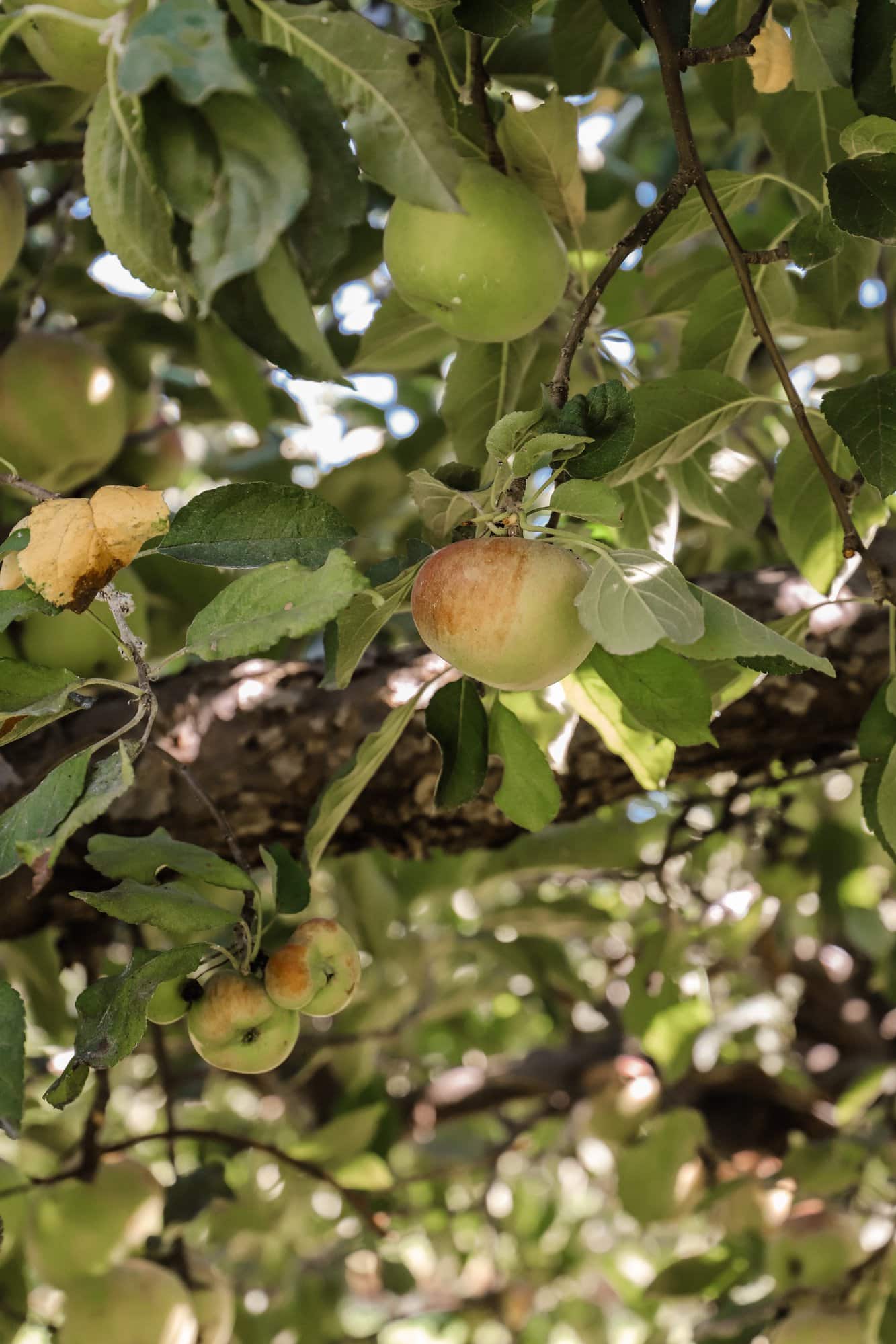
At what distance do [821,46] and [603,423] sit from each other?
37 centimetres

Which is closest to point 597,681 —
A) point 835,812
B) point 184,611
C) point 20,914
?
point 20,914

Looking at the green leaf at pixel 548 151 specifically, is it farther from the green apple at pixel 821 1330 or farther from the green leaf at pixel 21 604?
the green apple at pixel 821 1330

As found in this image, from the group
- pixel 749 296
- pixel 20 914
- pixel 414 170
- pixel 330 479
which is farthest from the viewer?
pixel 330 479

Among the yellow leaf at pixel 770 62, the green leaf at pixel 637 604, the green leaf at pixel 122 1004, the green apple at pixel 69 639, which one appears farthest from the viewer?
the green apple at pixel 69 639

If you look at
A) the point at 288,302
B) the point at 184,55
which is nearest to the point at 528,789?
the point at 288,302

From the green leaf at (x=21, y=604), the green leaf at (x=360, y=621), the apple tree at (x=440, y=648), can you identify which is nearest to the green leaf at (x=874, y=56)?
the apple tree at (x=440, y=648)

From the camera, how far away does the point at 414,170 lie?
502mm

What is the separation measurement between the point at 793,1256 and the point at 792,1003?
2.87ft

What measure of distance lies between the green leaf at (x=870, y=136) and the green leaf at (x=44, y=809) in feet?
1.85

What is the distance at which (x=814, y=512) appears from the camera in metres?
1.03

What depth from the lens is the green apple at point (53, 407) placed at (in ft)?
4.30

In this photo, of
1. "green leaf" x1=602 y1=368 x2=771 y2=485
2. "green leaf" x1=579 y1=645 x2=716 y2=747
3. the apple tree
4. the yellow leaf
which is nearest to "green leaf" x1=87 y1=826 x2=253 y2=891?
the apple tree

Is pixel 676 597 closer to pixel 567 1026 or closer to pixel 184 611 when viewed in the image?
pixel 184 611

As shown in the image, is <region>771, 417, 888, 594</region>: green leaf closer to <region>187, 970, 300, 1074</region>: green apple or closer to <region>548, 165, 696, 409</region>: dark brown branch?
<region>548, 165, 696, 409</region>: dark brown branch
